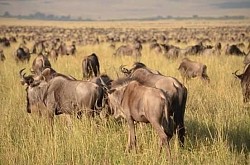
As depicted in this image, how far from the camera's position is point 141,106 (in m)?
5.56

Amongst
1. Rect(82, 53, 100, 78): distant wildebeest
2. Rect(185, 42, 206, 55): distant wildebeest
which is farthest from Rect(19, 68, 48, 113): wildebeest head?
Rect(185, 42, 206, 55): distant wildebeest

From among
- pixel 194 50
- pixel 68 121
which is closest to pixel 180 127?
pixel 68 121

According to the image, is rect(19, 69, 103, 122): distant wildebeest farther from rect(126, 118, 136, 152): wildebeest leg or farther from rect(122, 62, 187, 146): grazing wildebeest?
rect(122, 62, 187, 146): grazing wildebeest

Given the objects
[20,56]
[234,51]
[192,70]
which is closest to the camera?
[192,70]

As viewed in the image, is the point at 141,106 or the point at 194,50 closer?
the point at 141,106

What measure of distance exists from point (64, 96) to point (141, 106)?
7.28 feet

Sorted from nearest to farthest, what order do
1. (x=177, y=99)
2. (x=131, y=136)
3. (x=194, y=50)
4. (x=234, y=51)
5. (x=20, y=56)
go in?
(x=131, y=136) → (x=177, y=99) → (x=20, y=56) → (x=234, y=51) → (x=194, y=50)

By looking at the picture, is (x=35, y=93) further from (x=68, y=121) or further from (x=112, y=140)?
(x=112, y=140)

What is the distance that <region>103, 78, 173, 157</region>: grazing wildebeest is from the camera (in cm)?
529

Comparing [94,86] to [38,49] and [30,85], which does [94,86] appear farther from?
[38,49]

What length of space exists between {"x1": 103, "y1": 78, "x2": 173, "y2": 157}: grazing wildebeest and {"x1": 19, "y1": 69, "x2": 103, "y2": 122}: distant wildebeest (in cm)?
62

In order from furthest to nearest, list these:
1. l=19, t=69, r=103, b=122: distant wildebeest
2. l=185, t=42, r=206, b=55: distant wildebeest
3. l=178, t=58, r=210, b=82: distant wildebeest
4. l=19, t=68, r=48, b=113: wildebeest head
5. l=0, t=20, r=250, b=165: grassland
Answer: l=185, t=42, r=206, b=55: distant wildebeest, l=178, t=58, r=210, b=82: distant wildebeest, l=19, t=68, r=48, b=113: wildebeest head, l=19, t=69, r=103, b=122: distant wildebeest, l=0, t=20, r=250, b=165: grassland

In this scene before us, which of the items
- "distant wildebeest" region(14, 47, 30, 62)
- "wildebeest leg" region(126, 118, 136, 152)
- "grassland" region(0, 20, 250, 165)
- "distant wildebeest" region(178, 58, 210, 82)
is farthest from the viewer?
"distant wildebeest" region(14, 47, 30, 62)

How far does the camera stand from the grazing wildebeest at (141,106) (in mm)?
5289
